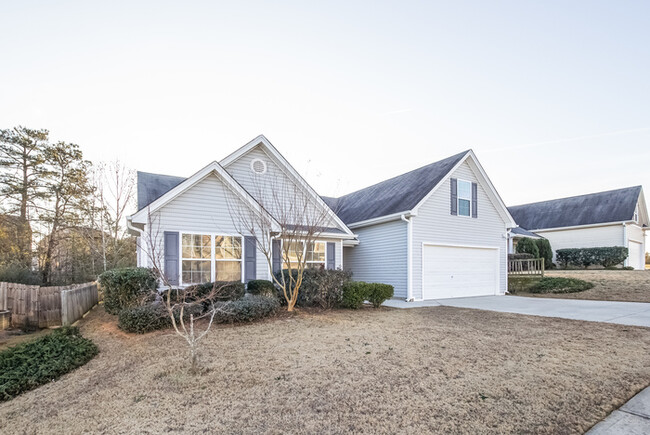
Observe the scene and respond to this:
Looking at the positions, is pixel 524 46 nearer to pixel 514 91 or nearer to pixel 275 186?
pixel 514 91

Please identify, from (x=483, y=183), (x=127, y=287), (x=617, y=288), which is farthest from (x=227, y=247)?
(x=617, y=288)

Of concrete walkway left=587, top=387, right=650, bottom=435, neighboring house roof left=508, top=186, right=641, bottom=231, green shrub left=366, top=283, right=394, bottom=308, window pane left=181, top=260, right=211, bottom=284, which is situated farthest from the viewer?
neighboring house roof left=508, top=186, right=641, bottom=231

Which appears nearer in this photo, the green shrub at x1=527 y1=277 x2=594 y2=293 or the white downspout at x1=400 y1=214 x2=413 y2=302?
the white downspout at x1=400 y1=214 x2=413 y2=302

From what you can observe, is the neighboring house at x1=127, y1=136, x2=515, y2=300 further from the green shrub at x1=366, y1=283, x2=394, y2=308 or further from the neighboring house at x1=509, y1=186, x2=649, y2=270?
the neighboring house at x1=509, y1=186, x2=649, y2=270

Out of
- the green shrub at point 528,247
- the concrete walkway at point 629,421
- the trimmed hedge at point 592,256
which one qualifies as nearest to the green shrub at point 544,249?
the trimmed hedge at point 592,256

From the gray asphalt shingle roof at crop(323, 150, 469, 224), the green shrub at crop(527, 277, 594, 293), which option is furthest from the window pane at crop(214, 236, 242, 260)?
the green shrub at crop(527, 277, 594, 293)

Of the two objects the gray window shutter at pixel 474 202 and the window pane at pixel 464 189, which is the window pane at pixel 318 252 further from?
the gray window shutter at pixel 474 202

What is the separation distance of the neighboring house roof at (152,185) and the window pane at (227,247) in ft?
10.7

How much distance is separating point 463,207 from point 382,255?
164 inches

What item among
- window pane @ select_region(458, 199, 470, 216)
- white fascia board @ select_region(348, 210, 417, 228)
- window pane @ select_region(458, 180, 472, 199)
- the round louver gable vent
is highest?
the round louver gable vent

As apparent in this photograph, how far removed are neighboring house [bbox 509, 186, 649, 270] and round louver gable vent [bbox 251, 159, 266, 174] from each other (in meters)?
23.8

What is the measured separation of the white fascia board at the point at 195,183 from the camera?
9.59 metres

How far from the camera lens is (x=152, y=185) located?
13.3 meters

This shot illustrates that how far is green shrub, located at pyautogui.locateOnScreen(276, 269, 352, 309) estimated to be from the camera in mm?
10055
